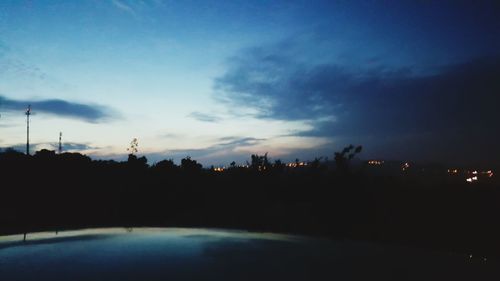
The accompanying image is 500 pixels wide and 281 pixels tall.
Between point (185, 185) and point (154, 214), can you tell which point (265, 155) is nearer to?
point (185, 185)

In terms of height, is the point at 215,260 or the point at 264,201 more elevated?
the point at 264,201

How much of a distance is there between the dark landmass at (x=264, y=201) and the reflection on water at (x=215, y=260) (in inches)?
92.2

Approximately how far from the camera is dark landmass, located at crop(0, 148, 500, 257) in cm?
1137

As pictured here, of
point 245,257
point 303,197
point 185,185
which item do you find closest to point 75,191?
point 185,185

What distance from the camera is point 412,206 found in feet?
42.5

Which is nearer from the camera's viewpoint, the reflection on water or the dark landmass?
the reflection on water

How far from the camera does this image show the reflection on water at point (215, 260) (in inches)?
220

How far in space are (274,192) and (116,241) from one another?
362 inches

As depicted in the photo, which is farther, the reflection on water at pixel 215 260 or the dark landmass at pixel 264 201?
the dark landmass at pixel 264 201

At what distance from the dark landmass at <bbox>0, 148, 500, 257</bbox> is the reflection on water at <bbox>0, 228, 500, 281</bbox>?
2342mm

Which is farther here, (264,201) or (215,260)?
(264,201)

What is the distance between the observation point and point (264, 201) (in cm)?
1534

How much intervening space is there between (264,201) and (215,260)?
8896 millimetres

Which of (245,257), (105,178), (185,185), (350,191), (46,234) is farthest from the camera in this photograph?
(105,178)
